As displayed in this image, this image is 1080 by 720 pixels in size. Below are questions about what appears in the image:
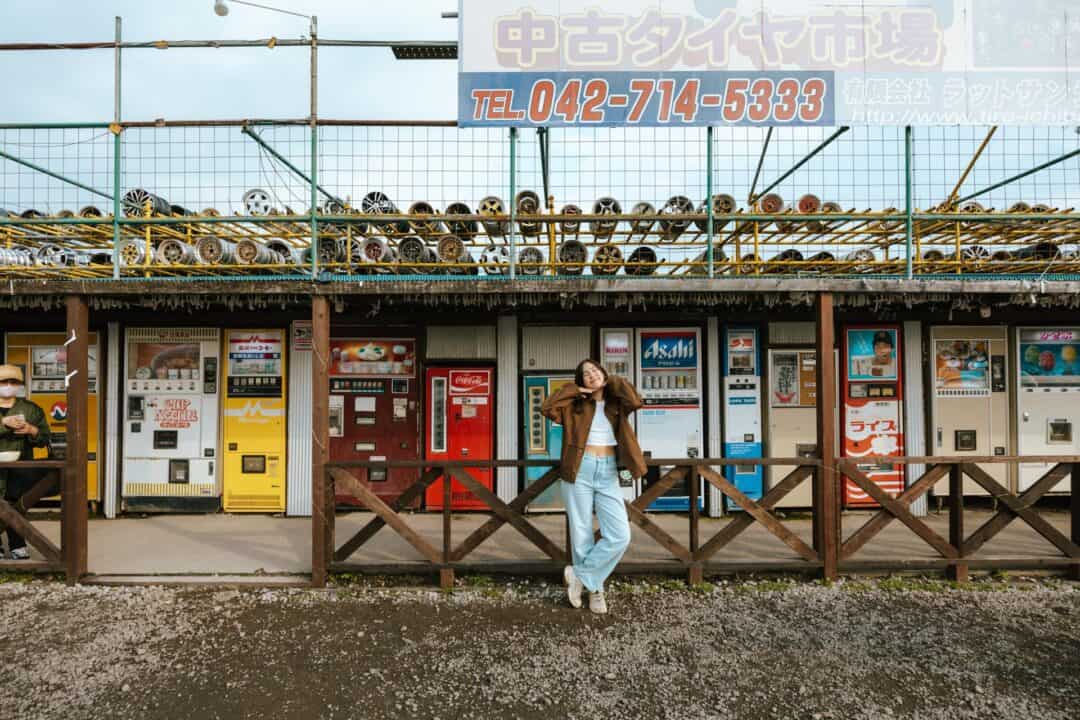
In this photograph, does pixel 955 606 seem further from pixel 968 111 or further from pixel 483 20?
pixel 483 20

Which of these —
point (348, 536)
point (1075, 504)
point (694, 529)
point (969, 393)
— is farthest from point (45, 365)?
point (969, 393)

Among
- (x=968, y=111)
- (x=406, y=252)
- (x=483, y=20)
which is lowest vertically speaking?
(x=406, y=252)

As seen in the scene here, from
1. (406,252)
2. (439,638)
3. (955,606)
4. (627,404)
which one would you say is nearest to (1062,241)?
(955,606)

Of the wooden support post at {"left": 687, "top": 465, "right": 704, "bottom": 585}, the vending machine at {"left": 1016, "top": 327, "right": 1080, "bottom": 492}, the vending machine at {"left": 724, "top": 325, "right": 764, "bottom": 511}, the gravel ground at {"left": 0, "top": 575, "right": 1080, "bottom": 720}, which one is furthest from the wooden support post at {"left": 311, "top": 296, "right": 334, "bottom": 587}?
the vending machine at {"left": 1016, "top": 327, "right": 1080, "bottom": 492}

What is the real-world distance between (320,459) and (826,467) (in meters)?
4.52

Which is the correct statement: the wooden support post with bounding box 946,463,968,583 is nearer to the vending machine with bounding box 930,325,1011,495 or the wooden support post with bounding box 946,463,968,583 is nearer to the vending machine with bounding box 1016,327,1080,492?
the vending machine with bounding box 930,325,1011,495

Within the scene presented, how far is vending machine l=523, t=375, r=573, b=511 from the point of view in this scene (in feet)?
24.3

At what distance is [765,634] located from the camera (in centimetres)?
437

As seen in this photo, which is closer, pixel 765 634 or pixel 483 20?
pixel 765 634

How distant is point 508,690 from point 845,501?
5.50 meters

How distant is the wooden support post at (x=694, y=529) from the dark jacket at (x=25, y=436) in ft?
20.0

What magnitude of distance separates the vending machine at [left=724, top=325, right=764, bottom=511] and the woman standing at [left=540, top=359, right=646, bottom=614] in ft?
10.5

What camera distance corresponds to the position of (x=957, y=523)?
543cm

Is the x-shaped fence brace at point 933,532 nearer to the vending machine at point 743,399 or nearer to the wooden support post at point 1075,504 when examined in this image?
the wooden support post at point 1075,504
